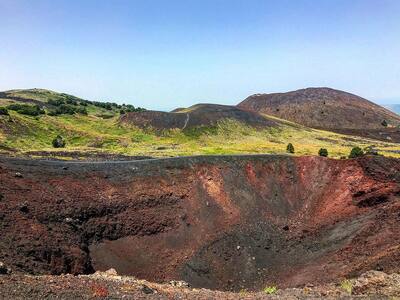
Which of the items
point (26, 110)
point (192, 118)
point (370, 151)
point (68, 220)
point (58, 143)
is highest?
point (26, 110)

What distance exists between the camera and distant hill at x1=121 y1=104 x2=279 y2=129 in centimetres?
8800

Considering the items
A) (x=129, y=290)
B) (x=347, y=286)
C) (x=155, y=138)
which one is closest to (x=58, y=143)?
(x=155, y=138)

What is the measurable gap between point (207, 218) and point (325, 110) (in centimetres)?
10458

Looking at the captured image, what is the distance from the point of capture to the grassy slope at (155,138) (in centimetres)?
6512

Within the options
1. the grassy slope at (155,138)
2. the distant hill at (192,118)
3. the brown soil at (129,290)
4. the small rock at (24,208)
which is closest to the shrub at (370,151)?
the grassy slope at (155,138)

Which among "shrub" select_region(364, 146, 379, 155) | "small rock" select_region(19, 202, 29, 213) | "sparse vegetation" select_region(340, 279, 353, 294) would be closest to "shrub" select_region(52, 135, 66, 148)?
"small rock" select_region(19, 202, 29, 213)

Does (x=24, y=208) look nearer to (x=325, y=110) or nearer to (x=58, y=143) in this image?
(x=58, y=143)

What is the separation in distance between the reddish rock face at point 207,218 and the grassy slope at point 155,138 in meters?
21.6

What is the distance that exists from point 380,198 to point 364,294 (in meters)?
19.9

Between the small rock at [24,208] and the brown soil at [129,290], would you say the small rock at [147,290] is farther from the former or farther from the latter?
the small rock at [24,208]

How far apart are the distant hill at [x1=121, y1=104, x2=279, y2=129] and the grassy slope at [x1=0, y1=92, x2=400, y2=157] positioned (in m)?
2.50

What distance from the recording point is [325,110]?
131m

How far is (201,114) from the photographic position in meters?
94.6

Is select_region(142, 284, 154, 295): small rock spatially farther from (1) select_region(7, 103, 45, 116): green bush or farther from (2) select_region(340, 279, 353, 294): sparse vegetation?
(1) select_region(7, 103, 45, 116): green bush
